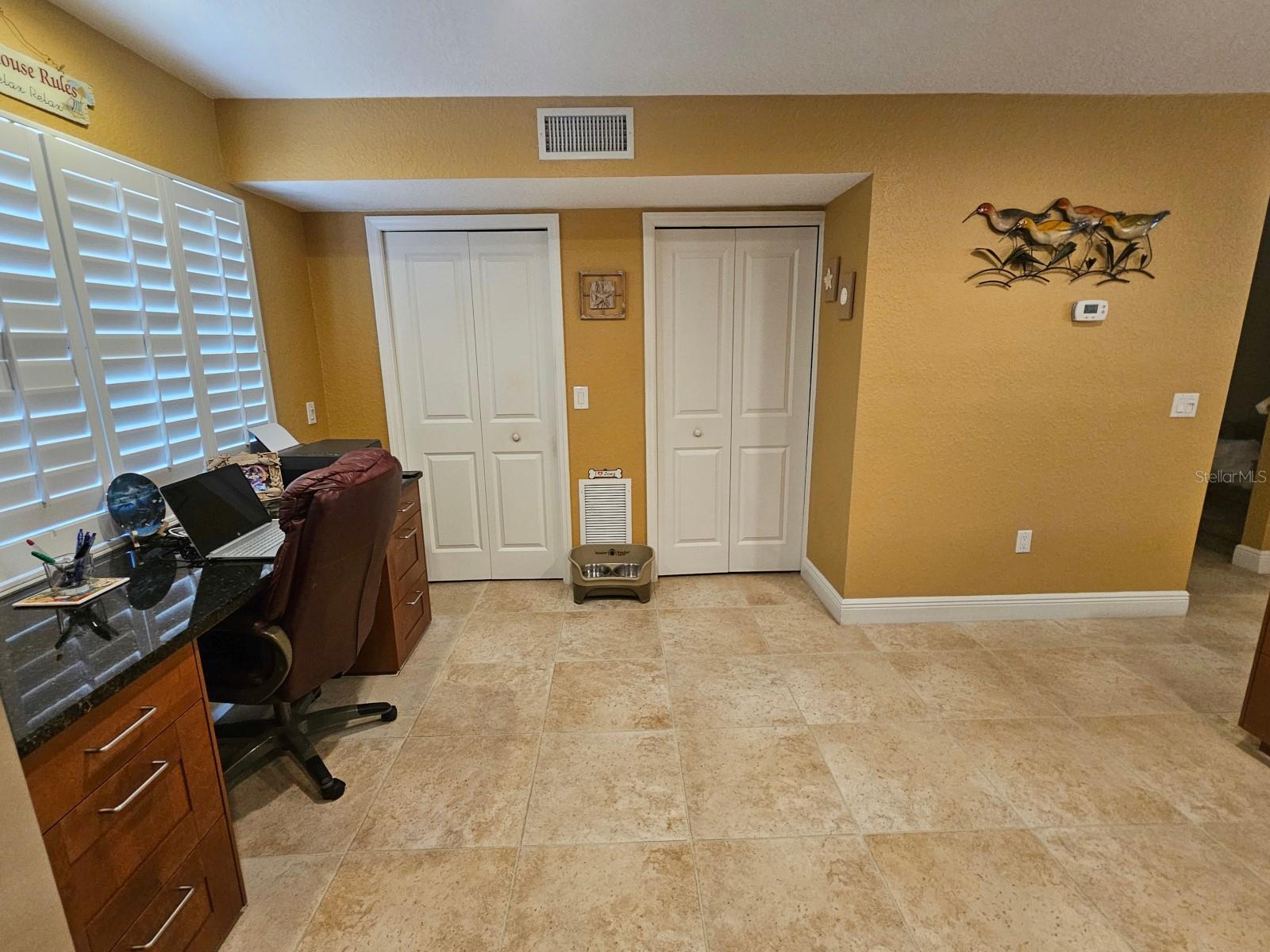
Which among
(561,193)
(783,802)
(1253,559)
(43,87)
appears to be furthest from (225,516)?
(1253,559)

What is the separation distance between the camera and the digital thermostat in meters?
2.41

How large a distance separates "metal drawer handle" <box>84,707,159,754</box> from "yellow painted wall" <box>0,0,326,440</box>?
5.23 ft

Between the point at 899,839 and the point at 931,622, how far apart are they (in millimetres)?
1442

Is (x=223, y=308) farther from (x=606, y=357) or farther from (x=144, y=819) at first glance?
(x=144, y=819)

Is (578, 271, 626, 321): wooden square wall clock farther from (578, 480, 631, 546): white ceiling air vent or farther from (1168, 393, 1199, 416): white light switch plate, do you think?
(1168, 393, 1199, 416): white light switch plate

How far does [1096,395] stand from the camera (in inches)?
99.4

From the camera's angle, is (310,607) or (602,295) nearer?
(310,607)

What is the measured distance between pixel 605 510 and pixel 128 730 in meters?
2.31

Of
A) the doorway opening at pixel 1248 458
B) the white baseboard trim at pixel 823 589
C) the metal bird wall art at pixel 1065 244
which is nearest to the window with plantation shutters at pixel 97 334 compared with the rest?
the white baseboard trim at pixel 823 589

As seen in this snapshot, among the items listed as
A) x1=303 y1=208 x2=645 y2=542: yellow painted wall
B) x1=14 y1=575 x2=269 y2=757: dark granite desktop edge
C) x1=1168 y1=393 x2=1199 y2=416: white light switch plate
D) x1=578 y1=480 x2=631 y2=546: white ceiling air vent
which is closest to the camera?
x1=14 y1=575 x2=269 y2=757: dark granite desktop edge

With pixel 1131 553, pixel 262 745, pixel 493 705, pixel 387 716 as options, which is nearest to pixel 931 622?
pixel 1131 553

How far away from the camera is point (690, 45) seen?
1880 millimetres

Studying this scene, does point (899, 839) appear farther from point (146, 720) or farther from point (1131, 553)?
point (1131, 553)

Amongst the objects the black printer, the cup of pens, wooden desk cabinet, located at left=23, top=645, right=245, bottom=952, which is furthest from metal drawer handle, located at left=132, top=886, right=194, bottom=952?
the black printer
